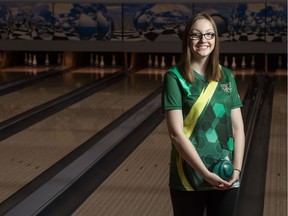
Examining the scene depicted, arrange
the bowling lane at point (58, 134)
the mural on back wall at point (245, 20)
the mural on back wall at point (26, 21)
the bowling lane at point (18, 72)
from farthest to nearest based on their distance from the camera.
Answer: the mural on back wall at point (26, 21)
the mural on back wall at point (245, 20)
the bowling lane at point (18, 72)
the bowling lane at point (58, 134)

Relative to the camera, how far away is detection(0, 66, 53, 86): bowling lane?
28.3ft

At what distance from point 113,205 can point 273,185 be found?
3.07ft

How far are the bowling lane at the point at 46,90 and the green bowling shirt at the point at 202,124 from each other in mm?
4062

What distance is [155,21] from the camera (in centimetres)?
970

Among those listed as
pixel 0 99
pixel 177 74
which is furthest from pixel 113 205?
pixel 0 99

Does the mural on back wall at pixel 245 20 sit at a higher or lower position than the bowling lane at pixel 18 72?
higher

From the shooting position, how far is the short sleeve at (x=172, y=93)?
202 cm

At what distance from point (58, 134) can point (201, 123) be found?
3495 mm

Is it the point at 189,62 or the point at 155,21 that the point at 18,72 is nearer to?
the point at 155,21

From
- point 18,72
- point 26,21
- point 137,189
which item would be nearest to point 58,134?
point 137,189

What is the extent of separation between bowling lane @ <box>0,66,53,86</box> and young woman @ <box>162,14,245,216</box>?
6332mm

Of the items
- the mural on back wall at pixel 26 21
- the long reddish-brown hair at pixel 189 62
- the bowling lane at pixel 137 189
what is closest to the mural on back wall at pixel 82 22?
the mural on back wall at pixel 26 21

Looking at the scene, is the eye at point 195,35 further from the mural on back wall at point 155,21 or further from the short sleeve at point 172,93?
the mural on back wall at point 155,21

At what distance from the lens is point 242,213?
3342 mm
